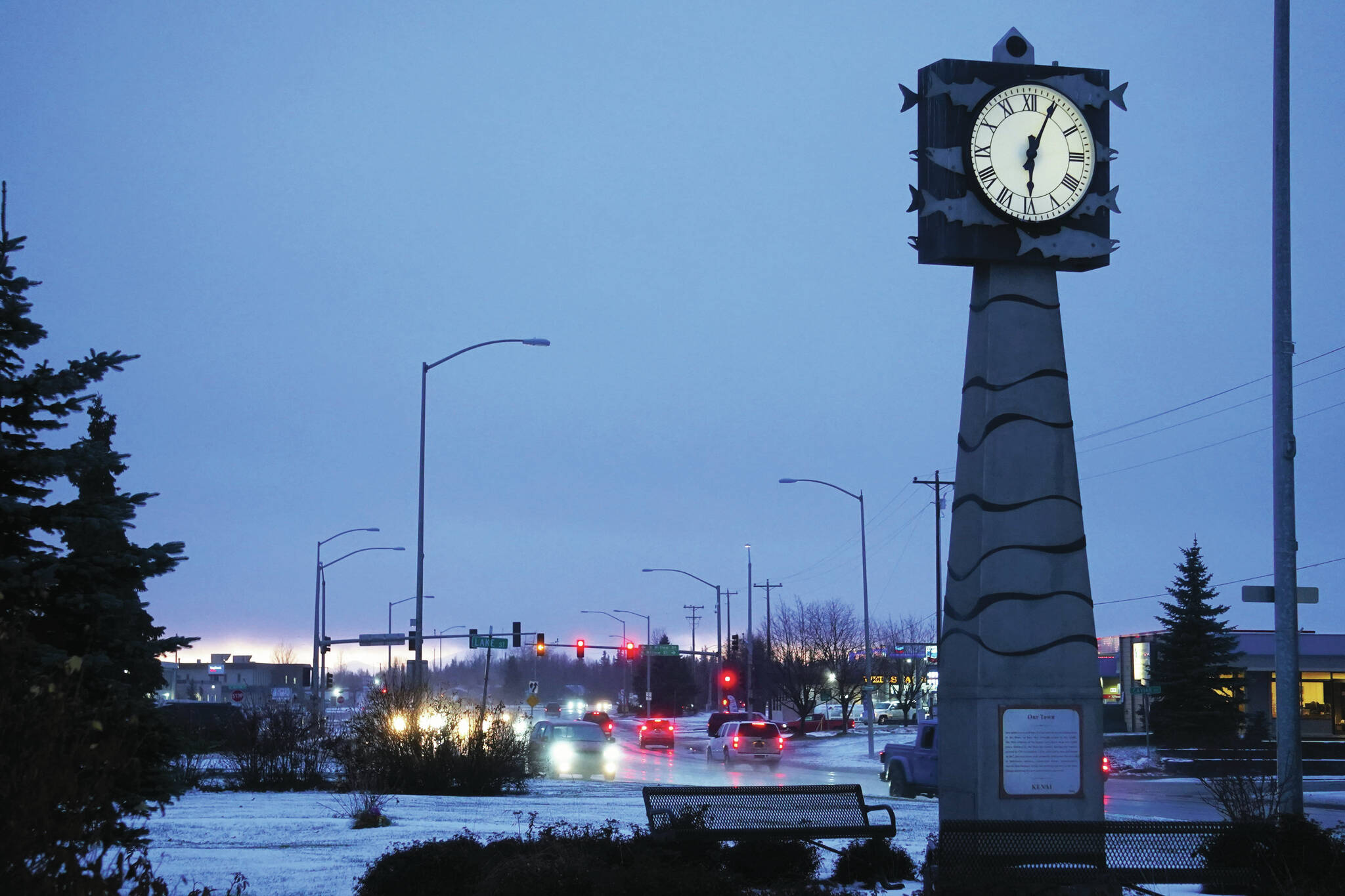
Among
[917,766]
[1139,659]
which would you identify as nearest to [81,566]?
[917,766]

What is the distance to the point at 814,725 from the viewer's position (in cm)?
7394

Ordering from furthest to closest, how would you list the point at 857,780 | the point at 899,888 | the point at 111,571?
the point at 857,780 < the point at 899,888 < the point at 111,571

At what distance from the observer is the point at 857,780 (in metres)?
35.6

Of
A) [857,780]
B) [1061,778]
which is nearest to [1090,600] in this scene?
[1061,778]

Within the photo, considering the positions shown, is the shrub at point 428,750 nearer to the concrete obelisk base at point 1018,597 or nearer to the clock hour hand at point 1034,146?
the concrete obelisk base at point 1018,597

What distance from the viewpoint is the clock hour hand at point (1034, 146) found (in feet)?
44.2

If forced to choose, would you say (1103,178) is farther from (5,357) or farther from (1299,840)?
(5,357)

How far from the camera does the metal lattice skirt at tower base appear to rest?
393 inches

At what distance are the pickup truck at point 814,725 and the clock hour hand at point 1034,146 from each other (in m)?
56.9

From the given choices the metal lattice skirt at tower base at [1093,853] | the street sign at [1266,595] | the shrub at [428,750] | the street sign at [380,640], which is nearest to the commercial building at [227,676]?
the street sign at [380,640]

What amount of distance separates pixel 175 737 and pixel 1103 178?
1028cm

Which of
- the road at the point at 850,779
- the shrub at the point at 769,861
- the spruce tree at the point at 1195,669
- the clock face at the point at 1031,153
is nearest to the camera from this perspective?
the shrub at the point at 769,861

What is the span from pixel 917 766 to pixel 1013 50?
55.8 ft

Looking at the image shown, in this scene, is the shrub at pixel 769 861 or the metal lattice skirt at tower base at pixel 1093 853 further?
the shrub at pixel 769 861
